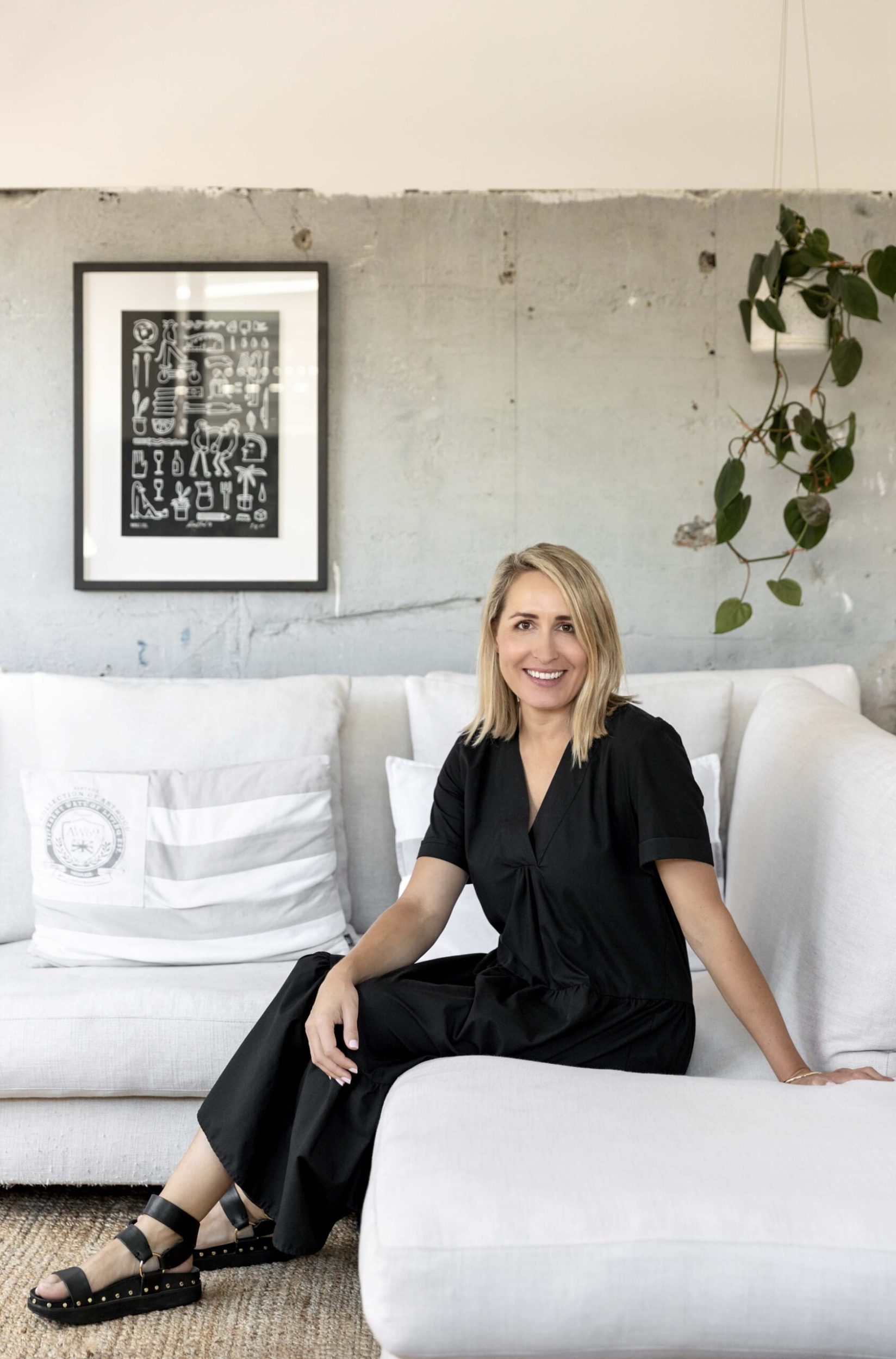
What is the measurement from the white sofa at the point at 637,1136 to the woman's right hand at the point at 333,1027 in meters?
0.12

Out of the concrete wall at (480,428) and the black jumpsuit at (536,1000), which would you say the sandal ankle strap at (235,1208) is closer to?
the black jumpsuit at (536,1000)

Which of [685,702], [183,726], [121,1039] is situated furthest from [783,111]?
[121,1039]

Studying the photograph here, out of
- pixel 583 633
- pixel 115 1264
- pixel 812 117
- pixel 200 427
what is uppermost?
pixel 812 117

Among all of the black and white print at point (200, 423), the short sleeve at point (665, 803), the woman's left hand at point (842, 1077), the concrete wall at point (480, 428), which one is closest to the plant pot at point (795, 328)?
the concrete wall at point (480, 428)

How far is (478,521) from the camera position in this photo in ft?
9.21

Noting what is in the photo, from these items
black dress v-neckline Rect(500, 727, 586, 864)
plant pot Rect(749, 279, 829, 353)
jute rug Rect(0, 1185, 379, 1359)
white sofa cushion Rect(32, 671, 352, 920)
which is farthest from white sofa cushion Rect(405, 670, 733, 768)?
jute rug Rect(0, 1185, 379, 1359)

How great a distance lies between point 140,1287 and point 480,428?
1.94m

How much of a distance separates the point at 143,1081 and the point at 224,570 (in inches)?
51.4

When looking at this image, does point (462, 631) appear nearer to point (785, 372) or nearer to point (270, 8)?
point (785, 372)

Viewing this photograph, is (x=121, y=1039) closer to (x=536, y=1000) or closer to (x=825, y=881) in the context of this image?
(x=536, y=1000)

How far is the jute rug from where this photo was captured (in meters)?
1.59

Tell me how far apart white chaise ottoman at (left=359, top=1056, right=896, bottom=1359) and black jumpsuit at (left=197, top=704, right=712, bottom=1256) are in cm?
37

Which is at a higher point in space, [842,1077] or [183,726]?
[183,726]

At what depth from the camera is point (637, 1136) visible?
4.04ft
